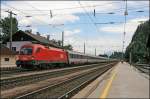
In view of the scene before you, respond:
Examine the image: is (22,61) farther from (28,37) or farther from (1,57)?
(28,37)

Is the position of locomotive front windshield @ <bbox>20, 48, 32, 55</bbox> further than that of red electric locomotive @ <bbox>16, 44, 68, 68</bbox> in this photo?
Yes

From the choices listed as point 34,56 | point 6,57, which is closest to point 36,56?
point 34,56

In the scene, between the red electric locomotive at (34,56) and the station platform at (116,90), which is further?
the red electric locomotive at (34,56)

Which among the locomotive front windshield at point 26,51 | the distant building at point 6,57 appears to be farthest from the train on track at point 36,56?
the distant building at point 6,57

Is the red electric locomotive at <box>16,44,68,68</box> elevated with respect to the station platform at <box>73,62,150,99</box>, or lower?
elevated

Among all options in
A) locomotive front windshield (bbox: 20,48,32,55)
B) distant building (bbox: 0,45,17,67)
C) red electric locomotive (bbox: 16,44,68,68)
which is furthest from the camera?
distant building (bbox: 0,45,17,67)

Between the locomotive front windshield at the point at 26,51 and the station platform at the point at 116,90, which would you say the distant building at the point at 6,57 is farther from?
the station platform at the point at 116,90

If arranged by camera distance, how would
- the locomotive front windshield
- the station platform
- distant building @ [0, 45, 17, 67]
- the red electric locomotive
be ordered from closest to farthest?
the station platform, the red electric locomotive, the locomotive front windshield, distant building @ [0, 45, 17, 67]

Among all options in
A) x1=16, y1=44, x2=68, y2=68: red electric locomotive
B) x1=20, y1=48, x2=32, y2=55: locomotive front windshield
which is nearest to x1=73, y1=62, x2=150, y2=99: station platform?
x1=16, y1=44, x2=68, y2=68: red electric locomotive

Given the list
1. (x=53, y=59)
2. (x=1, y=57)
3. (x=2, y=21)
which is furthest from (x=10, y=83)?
(x=2, y=21)

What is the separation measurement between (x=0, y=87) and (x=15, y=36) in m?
65.1

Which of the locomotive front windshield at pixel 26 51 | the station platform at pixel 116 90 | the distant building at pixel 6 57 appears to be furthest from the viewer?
the distant building at pixel 6 57

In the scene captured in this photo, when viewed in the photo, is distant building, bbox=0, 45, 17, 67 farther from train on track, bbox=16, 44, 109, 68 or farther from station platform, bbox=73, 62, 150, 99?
station platform, bbox=73, 62, 150, 99

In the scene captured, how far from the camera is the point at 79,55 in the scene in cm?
7275
